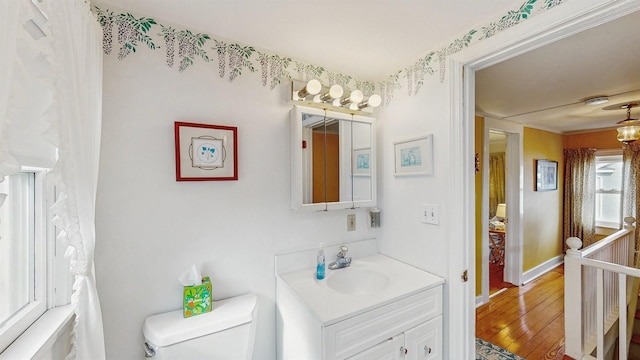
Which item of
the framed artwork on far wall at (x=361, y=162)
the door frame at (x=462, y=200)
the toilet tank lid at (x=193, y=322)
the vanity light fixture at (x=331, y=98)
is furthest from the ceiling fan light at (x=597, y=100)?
the toilet tank lid at (x=193, y=322)

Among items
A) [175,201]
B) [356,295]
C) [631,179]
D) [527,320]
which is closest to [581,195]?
[631,179]

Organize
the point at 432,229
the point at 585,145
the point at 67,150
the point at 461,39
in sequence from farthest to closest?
the point at 585,145
the point at 432,229
the point at 461,39
the point at 67,150

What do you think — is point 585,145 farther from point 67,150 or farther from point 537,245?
point 67,150

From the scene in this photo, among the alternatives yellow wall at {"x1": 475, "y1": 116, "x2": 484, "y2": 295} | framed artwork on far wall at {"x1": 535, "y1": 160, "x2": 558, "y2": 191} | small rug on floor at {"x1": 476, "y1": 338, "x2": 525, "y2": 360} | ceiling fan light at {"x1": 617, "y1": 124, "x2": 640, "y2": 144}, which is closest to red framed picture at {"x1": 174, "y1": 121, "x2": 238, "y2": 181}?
small rug on floor at {"x1": 476, "y1": 338, "x2": 525, "y2": 360}

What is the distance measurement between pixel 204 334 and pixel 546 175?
4735mm

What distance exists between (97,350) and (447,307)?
1.63 metres

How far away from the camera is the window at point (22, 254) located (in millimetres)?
877

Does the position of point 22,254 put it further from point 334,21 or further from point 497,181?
point 497,181

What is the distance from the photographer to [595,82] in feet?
6.78

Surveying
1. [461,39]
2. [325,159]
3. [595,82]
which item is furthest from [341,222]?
[595,82]

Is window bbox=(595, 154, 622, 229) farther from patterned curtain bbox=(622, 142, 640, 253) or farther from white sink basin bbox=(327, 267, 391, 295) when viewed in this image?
white sink basin bbox=(327, 267, 391, 295)

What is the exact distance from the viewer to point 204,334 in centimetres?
118

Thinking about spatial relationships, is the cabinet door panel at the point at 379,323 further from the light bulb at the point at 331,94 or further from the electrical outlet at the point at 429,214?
the light bulb at the point at 331,94

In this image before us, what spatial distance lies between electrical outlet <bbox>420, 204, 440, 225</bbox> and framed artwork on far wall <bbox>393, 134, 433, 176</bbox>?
20cm
